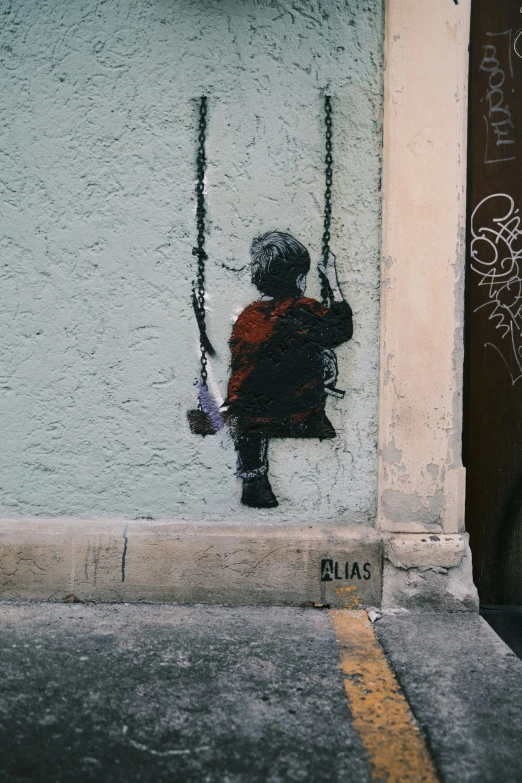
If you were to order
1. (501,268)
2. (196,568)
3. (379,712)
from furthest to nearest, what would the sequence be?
(501,268) < (196,568) < (379,712)

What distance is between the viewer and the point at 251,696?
220cm

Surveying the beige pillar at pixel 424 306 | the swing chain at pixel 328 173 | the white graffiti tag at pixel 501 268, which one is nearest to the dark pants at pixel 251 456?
the beige pillar at pixel 424 306

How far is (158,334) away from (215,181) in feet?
2.52

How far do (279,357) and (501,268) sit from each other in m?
1.21

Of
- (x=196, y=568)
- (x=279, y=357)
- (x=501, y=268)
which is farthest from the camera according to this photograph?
(x=501, y=268)

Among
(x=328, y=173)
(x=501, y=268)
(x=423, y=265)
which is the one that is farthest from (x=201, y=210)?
(x=501, y=268)

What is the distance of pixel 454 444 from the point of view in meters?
3.06

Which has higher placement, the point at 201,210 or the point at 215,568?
the point at 201,210

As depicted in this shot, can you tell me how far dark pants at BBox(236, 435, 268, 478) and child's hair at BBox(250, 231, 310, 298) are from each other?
0.74m

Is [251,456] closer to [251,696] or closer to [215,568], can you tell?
[215,568]

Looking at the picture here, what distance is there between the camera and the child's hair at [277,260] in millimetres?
3092

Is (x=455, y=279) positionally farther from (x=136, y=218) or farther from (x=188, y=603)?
(x=188, y=603)

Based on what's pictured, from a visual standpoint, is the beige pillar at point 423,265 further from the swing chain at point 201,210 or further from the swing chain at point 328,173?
the swing chain at point 201,210

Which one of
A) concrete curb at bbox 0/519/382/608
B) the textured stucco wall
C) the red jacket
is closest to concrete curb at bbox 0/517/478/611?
concrete curb at bbox 0/519/382/608
